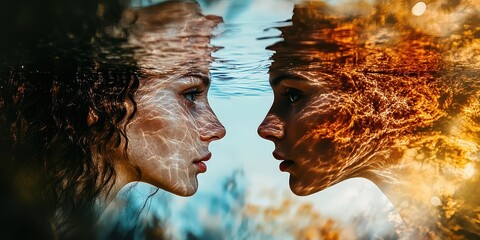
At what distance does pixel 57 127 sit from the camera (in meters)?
4.70

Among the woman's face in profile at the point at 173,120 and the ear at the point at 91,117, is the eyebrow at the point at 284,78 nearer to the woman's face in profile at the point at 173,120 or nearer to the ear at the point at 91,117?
the woman's face in profile at the point at 173,120

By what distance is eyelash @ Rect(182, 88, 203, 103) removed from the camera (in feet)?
16.2

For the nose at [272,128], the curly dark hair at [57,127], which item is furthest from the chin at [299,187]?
the curly dark hair at [57,127]

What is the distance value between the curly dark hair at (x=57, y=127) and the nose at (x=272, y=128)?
55.7 inches

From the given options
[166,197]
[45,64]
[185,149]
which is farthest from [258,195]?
[45,64]

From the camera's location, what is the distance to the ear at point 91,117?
4555 mm

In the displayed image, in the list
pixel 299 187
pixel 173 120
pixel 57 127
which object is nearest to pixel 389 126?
pixel 299 187

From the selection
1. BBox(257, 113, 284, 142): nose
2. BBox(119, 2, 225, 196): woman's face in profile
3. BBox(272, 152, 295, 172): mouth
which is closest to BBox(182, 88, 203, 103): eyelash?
BBox(119, 2, 225, 196): woman's face in profile

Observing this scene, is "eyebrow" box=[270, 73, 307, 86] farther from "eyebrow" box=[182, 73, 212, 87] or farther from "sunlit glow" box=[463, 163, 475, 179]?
"sunlit glow" box=[463, 163, 475, 179]

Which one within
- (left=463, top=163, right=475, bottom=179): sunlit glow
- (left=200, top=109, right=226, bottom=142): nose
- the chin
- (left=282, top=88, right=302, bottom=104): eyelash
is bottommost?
the chin

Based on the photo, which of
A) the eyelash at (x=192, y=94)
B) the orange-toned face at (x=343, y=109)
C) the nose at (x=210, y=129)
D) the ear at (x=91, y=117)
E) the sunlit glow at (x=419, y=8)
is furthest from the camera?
the nose at (x=210, y=129)

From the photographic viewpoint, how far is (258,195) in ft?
36.1

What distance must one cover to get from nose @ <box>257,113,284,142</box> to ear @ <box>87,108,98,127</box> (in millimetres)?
1744

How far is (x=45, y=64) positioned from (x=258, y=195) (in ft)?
24.3
